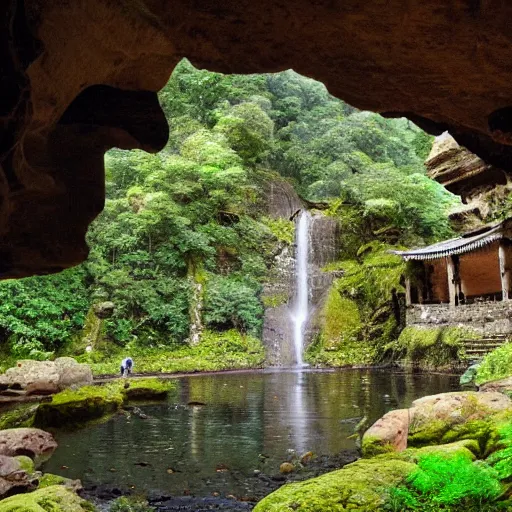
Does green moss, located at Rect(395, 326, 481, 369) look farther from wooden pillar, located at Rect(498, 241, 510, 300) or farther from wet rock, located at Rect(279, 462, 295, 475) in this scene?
wet rock, located at Rect(279, 462, 295, 475)

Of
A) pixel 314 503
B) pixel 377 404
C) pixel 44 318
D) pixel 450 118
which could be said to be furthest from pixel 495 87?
pixel 44 318

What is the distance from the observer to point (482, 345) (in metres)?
21.7

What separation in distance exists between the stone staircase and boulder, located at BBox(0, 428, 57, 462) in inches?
664

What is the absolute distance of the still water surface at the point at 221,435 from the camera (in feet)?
27.0

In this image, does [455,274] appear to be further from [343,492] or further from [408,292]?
[343,492]

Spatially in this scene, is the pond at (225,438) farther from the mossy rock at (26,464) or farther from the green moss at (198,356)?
the green moss at (198,356)

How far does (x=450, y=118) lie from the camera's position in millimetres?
4699

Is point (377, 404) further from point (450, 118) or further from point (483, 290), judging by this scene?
point (483, 290)

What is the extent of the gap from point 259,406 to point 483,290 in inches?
764

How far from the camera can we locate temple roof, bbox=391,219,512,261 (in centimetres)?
2053

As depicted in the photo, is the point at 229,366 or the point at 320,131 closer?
the point at 229,366

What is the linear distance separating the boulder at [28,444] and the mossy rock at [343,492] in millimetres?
5647

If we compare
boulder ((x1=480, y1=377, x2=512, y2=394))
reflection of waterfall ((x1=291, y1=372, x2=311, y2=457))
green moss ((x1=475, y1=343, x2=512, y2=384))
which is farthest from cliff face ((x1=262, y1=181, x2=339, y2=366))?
boulder ((x1=480, y1=377, x2=512, y2=394))

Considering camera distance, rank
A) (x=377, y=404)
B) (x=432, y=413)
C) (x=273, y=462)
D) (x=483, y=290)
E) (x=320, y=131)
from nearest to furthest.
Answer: (x=432, y=413)
(x=273, y=462)
(x=377, y=404)
(x=483, y=290)
(x=320, y=131)
